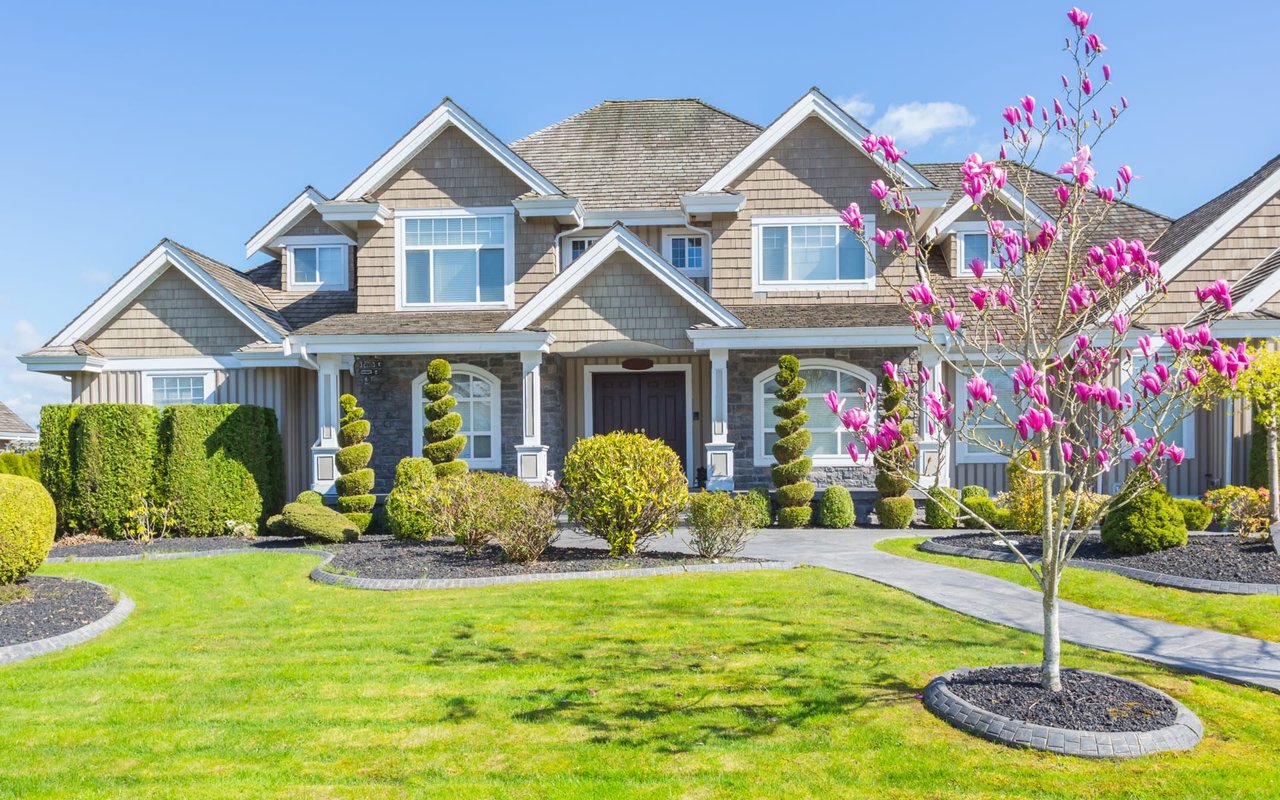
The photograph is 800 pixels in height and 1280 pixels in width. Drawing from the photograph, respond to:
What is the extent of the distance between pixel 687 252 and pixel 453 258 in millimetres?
4999

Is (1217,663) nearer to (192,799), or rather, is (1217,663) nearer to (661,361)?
(192,799)

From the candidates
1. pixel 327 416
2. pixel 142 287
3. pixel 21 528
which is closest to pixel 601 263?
pixel 327 416

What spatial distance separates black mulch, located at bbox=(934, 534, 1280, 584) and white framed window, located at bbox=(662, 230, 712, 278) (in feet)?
30.9

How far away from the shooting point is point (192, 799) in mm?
4664

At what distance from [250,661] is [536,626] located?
236 centimetres

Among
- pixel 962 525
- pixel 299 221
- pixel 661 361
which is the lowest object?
pixel 962 525

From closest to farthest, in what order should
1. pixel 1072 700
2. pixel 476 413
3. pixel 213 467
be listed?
pixel 1072 700
pixel 213 467
pixel 476 413

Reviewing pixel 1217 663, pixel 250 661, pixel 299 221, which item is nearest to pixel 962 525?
pixel 1217 663

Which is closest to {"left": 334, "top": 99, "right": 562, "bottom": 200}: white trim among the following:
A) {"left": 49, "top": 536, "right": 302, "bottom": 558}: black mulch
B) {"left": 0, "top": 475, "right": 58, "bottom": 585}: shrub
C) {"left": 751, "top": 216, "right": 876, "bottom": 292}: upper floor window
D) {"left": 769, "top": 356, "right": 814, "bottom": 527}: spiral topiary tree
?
{"left": 751, "top": 216, "right": 876, "bottom": 292}: upper floor window

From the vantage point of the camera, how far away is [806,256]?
706 inches

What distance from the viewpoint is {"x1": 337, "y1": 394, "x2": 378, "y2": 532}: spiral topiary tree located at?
15.1 meters

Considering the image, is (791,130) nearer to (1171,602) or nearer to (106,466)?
(1171,602)

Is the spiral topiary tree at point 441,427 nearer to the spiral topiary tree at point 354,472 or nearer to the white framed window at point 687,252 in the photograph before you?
the spiral topiary tree at point 354,472

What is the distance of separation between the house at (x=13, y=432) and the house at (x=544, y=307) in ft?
75.0
